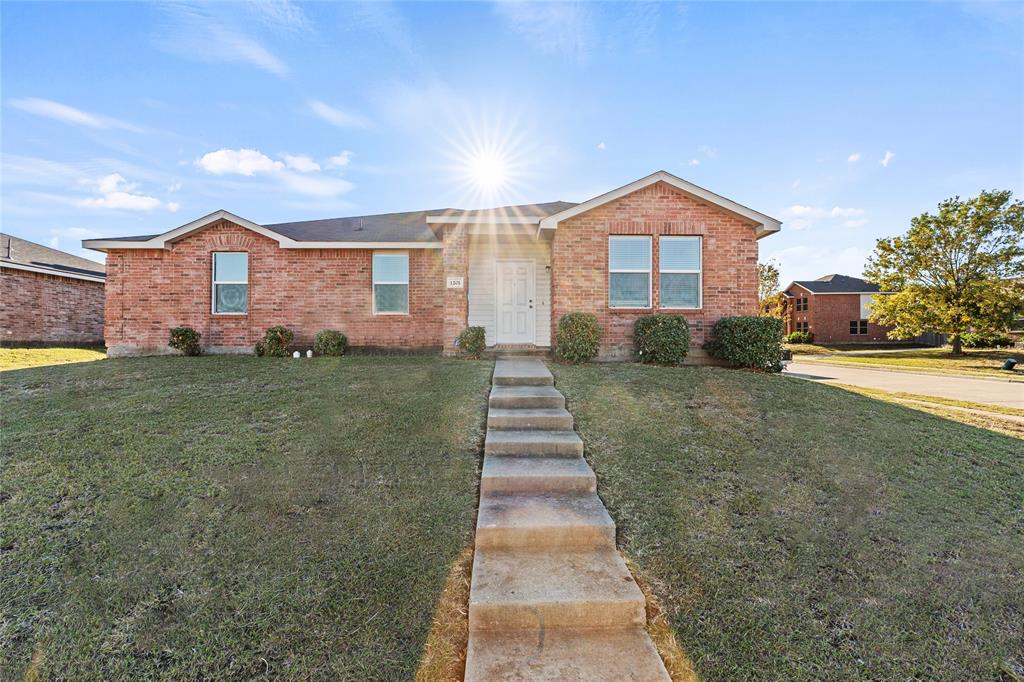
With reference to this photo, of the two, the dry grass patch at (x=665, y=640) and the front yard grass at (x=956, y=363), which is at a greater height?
the front yard grass at (x=956, y=363)

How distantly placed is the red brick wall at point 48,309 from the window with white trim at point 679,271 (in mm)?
20522

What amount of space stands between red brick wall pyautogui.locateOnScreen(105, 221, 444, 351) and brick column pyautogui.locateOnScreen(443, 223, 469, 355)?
3.36 ft

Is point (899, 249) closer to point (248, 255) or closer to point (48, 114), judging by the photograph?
point (248, 255)

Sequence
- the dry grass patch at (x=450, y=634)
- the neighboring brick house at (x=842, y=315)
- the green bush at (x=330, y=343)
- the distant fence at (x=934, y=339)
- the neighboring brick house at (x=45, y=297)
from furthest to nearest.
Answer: the neighboring brick house at (x=842, y=315)
the distant fence at (x=934, y=339)
the neighboring brick house at (x=45, y=297)
the green bush at (x=330, y=343)
the dry grass patch at (x=450, y=634)

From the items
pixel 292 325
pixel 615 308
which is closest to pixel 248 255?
pixel 292 325

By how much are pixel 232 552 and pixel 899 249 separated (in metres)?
32.9

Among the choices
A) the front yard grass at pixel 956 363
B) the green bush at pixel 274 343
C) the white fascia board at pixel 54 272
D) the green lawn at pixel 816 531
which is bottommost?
the green lawn at pixel 816 531

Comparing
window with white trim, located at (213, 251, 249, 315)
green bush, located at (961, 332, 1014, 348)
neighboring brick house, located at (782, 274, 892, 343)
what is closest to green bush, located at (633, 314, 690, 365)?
window with white trim, located at (213, 251, 249, 315)

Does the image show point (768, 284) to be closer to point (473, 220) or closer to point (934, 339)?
point (934, 339)

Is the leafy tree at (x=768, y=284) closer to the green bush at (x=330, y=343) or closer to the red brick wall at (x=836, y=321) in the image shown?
the red brick wall at (x=836, y=321)

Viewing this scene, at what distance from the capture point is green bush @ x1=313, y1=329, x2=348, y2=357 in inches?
414

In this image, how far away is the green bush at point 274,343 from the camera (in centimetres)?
1055

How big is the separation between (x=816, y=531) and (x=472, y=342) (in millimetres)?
7262

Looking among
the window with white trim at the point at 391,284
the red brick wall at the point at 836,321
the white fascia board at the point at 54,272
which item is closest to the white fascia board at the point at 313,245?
the window with white trim at the point at 391,284
